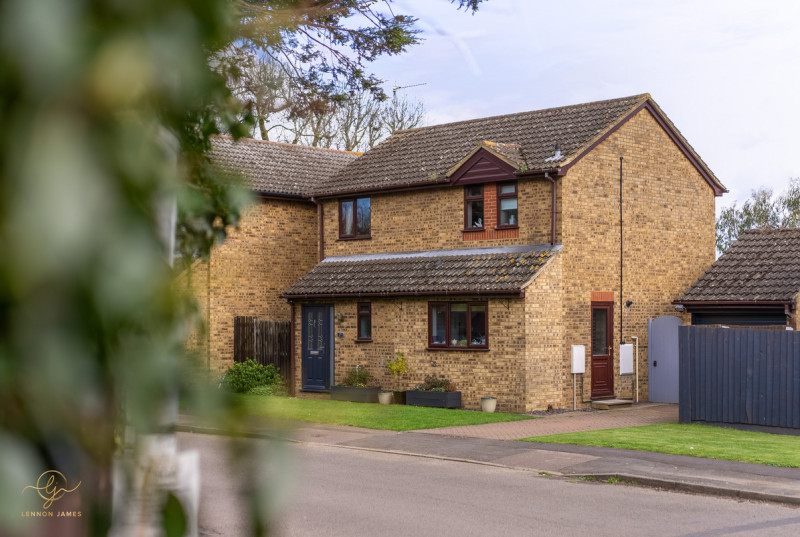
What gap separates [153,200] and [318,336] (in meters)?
28.6

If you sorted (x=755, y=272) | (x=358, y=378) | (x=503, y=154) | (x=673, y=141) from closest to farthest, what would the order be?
(x=755, y=272) < (x=503, y=154) < (x=358, y=378) < (x=673, y=141)

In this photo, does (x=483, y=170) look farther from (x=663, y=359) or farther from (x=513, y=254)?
(x=663, y=359)

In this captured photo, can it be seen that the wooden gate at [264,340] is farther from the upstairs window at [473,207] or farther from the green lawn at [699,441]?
the green lawn at [699,441]

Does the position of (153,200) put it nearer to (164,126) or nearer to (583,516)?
(164,126)

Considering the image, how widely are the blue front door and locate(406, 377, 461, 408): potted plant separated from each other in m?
3.51

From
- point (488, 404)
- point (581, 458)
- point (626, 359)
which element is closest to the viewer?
point (581, 458)

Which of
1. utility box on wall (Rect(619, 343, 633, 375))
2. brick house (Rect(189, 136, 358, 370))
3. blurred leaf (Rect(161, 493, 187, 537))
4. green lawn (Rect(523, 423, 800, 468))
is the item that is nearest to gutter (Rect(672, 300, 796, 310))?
utility box on wall (Rect(619, 343, 633, 375))

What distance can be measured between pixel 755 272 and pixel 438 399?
30.9ft

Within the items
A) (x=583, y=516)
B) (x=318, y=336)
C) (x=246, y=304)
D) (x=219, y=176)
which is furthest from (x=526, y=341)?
(x=219, y=176)

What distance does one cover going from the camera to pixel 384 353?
27547mm

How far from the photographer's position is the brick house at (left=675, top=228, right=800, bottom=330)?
24312mm

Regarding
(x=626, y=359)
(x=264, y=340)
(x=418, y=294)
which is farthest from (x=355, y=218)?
(x=626, y=359)

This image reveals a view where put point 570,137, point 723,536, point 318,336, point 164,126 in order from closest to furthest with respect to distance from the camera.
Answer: point 164,126
point 723,536
point 570,137
point 318,336

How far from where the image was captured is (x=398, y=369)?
26812 millimetres
